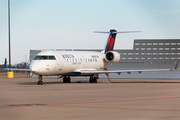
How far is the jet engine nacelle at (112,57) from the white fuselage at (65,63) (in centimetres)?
72

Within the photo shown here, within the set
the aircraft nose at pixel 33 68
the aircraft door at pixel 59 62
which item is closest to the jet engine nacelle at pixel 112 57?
the aircraft door at pixel 59 62

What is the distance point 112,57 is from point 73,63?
5.68 metres

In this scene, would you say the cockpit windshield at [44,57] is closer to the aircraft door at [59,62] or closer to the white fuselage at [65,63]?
the white fuselage at [65,63]

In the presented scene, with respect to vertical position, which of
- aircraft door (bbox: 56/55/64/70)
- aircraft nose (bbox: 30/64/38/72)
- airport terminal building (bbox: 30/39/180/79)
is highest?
airport terminal building (bbox: 30/39/180/79)

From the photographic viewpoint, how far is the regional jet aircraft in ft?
84.9

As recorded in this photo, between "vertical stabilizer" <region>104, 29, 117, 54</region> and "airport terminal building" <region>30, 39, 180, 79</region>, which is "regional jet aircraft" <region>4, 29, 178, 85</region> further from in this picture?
"airport terminal building" <region>30, 39, 180, 79</region>

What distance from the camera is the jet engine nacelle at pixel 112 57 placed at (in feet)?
109

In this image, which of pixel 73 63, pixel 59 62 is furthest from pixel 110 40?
pixel 59 62

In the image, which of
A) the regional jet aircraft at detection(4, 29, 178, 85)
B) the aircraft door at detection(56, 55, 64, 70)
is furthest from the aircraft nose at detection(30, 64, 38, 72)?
the aircraft door at detection(56, 55, 64, 70)

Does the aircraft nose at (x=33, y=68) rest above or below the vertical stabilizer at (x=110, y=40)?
below

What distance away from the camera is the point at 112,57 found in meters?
33.7
